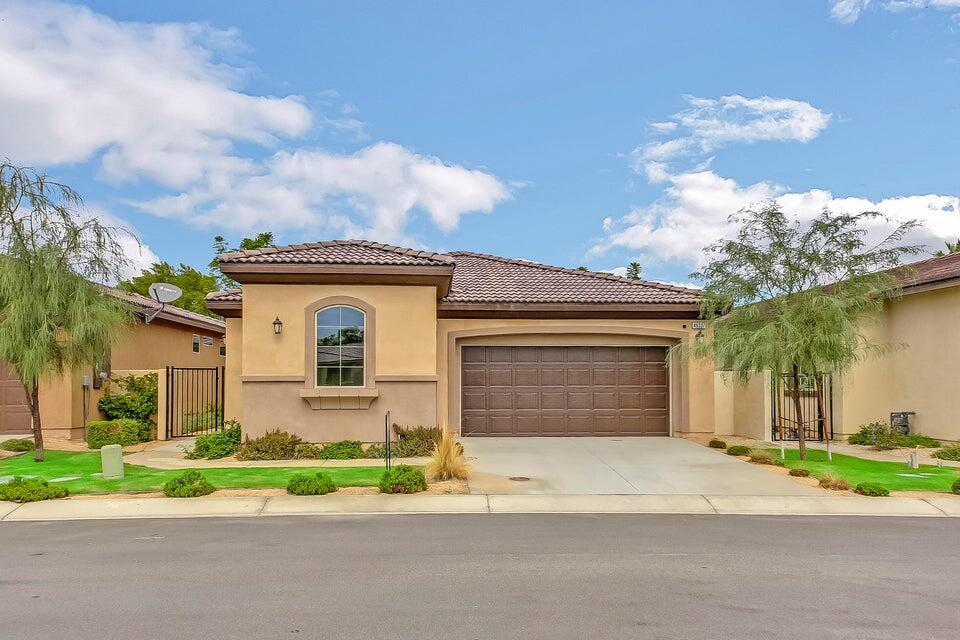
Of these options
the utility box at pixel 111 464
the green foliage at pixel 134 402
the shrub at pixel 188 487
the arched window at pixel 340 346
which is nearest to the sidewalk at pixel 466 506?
the shrub at pixel 188 487

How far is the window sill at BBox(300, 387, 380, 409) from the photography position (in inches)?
595

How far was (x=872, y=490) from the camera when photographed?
10680mm

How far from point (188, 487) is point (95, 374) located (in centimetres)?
913

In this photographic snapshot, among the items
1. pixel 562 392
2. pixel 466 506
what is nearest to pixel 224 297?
pixel 562 392

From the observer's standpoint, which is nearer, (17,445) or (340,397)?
(340,397)

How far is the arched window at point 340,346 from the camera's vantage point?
1540cm

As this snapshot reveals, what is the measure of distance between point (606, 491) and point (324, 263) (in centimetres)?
784

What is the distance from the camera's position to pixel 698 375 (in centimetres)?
1802

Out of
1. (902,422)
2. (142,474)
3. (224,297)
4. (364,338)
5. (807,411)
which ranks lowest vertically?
(142,474)

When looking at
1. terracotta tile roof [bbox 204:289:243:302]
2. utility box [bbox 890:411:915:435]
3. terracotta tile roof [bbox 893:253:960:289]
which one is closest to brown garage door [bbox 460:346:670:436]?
utility box [bbox 890:411:915:435]

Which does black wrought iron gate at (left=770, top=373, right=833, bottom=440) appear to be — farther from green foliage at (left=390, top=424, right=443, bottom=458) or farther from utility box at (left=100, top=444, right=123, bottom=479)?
utility box at (left=100, top=444, right=123, bottom=479)

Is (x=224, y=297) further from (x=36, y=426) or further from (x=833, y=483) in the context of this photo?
(x=833, y=483)

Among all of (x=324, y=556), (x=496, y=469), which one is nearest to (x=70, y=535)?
(x=324, y=556)

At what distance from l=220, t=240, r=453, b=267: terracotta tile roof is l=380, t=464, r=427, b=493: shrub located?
18.3 ft
